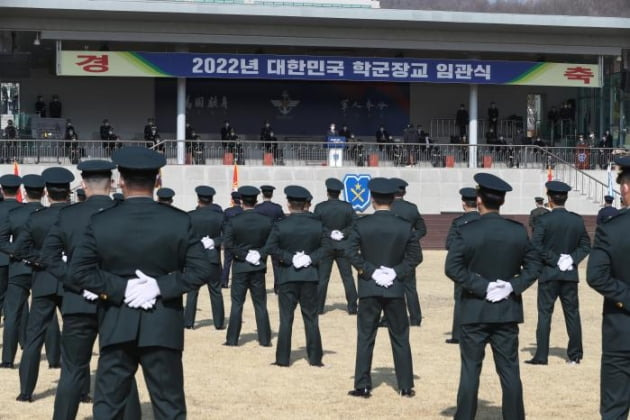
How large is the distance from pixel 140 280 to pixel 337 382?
556 centimetres

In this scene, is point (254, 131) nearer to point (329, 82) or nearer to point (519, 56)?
point (329, 82)

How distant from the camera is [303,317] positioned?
1311 cm

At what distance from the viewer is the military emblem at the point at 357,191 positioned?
3638cm

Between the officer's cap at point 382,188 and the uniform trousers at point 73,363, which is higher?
the officer's cap at point 382,188

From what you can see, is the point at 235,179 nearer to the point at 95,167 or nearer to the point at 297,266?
the point at 297,266

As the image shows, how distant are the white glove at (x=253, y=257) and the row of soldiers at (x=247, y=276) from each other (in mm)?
15

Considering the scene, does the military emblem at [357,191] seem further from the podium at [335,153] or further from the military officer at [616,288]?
the military officer at [616,288]

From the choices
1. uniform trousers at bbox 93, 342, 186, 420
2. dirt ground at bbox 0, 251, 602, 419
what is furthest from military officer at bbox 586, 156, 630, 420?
uniform trousers at bbox 93, 342, 186, 420

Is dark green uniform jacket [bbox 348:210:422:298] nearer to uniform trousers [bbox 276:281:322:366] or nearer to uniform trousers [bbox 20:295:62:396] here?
uniform trousers [bbox 276:281:322:366]

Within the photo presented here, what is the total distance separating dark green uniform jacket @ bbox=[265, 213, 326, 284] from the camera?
12.9m

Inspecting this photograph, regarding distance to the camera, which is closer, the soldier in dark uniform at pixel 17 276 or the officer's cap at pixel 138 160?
the officer's cap at pixel 138 160

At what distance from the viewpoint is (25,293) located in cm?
1199

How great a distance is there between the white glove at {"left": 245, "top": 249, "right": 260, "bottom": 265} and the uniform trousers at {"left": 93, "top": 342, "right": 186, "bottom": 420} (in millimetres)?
7016

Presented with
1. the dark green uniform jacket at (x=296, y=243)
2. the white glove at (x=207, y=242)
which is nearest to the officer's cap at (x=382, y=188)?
the dark green uniform jacket at (x=296, y=243)
